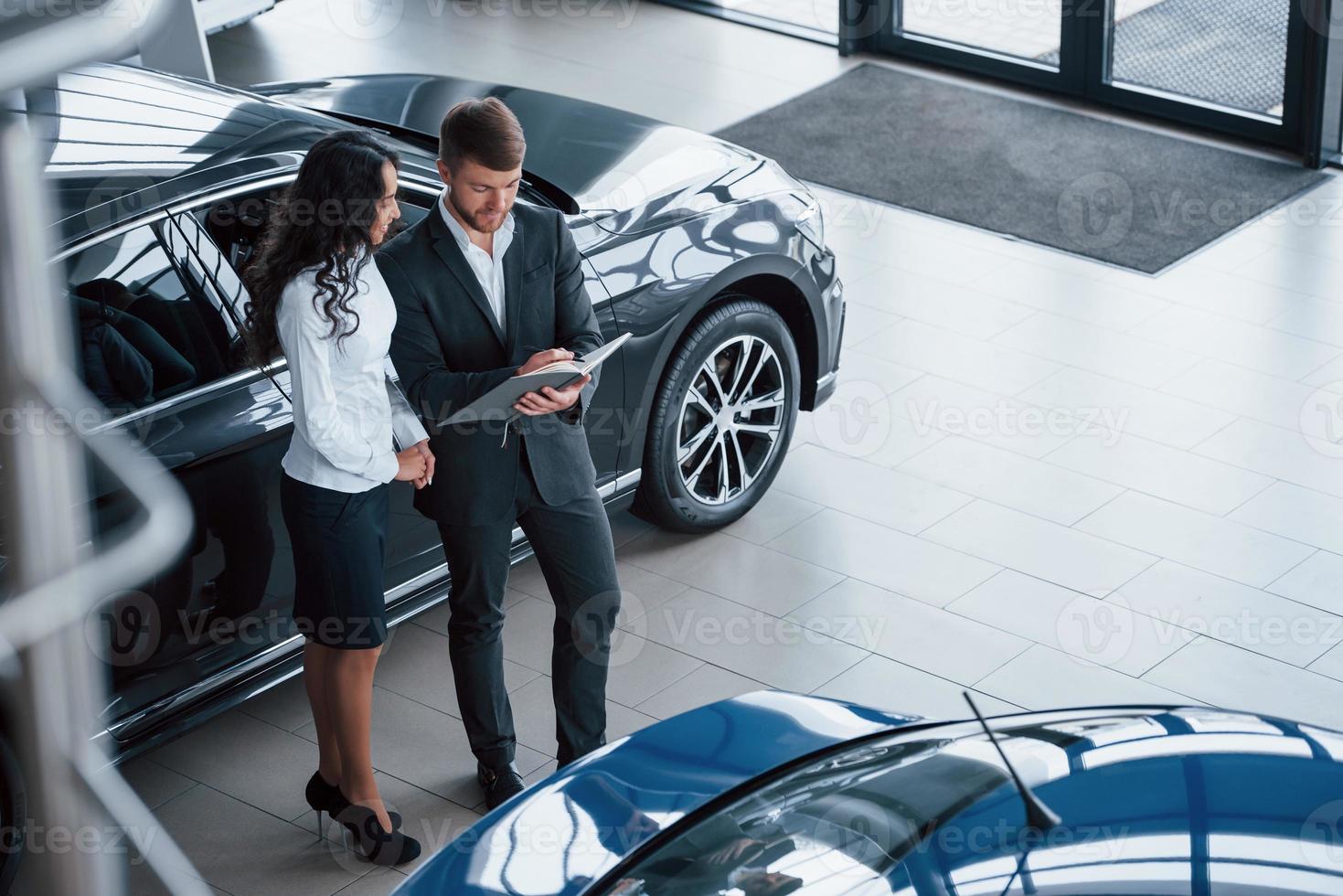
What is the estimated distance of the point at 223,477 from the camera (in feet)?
11.9

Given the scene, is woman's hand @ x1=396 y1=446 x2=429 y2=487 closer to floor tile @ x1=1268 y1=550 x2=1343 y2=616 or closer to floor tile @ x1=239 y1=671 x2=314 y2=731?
floor tile @ x1=239 y1=671 x2=314 y2=731

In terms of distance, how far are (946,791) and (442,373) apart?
4.98 feet

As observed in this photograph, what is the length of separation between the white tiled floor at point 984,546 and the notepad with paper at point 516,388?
106 centimetres

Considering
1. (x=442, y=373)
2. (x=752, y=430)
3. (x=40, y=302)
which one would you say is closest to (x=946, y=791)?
(x=442, y=373)

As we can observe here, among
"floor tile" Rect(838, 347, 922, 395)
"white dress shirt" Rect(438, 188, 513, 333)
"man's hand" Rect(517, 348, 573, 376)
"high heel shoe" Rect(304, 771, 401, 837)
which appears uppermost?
"white dress shirt" Rect(438, 188, 513, 333)

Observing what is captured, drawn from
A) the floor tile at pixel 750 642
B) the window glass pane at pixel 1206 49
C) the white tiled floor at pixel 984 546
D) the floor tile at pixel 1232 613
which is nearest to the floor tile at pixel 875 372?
the white tiled floor at pixel 984 546

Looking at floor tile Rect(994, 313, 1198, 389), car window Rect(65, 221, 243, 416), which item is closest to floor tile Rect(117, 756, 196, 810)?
car window Rect(65, 221, 243, 416)

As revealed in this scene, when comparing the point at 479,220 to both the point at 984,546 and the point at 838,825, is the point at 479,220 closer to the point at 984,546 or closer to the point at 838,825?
the point at 838,825

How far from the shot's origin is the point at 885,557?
4.99 meters

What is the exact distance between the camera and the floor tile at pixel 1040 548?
4863 mm

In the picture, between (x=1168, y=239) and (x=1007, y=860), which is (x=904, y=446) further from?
(x=1007, y=860)

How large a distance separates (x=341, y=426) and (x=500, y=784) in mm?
1079

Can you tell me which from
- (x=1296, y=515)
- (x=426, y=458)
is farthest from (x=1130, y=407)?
(x=426, y=458)

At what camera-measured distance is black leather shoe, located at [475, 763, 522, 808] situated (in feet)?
12.8
